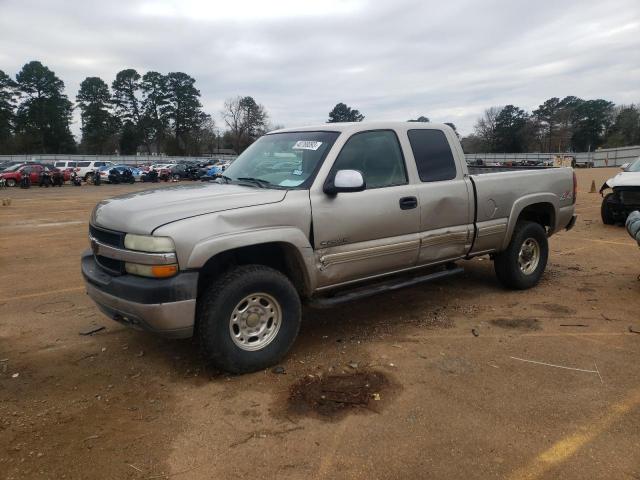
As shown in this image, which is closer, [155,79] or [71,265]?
[71,265]

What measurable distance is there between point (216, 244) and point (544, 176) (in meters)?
4.27

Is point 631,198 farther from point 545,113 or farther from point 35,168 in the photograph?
point 545,113

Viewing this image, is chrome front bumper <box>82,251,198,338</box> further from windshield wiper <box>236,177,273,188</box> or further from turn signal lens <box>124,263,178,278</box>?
windshield wiper <box>236,177,273,188</box>

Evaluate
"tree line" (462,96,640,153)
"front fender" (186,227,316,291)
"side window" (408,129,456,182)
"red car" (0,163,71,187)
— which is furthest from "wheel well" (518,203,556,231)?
"tree line" (462,96,640,153)

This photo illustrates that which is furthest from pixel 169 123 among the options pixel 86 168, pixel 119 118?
pixel 86 168

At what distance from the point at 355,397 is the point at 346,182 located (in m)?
1.60

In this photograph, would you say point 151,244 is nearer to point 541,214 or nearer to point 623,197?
point 541,214

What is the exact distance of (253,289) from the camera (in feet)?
12.0

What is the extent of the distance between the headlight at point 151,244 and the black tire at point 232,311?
0.47 meters

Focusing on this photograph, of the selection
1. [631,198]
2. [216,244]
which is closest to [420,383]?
[216,244]

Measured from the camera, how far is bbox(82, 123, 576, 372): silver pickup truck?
11.2 feet

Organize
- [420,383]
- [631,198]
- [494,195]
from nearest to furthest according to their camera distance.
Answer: [420,383] < [494,195] < [631,198]

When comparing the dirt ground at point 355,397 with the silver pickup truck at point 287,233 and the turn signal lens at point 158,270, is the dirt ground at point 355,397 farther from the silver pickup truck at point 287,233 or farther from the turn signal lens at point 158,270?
the turn signal lens at point 158,270

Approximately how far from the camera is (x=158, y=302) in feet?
10.9
